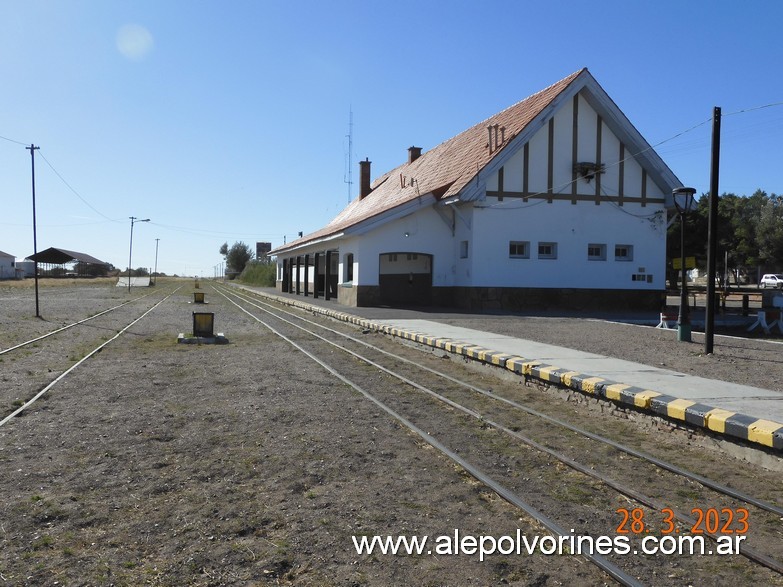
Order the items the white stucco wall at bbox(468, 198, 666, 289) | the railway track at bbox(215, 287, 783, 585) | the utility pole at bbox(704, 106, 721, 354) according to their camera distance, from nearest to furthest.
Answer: the railway track at bbox(215, 287, 783, 585) < the utility pole at bbox(704, 106, 721, 354) < the white stucco wall at bbox(468, 198, 666, 289)

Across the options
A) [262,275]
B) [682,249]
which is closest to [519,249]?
[682,249]

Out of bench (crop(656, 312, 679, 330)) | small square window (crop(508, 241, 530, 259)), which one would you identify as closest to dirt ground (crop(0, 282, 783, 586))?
bench (crop(656, 312, 679, 330))

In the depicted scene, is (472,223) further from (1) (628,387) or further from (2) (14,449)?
(2) (14,449)

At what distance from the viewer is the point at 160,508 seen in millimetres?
4492

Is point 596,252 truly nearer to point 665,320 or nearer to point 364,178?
point 665,320

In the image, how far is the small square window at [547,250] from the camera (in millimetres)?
26438

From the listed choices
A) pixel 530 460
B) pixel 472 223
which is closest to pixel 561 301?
pixel 472 223

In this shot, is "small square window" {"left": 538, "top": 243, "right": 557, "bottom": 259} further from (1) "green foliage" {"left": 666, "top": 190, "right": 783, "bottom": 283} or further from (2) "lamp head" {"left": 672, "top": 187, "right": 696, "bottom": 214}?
(1) "green foliage" {"left": 666, "top": 190, "right": 783, "bottom": 283}

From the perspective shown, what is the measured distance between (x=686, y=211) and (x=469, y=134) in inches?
752

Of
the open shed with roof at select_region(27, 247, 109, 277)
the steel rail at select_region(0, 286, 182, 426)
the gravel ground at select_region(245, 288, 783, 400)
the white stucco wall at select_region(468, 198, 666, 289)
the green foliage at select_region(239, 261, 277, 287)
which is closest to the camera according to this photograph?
the steel rail at select_region(0, 286, 182, 426)

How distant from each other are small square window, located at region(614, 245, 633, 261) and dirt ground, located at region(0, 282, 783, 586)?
719 inches

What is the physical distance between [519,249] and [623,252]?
482 cm

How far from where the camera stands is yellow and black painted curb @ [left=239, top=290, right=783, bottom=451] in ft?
19.2

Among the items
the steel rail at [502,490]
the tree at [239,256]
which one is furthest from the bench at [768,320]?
the tree at [239,256]
